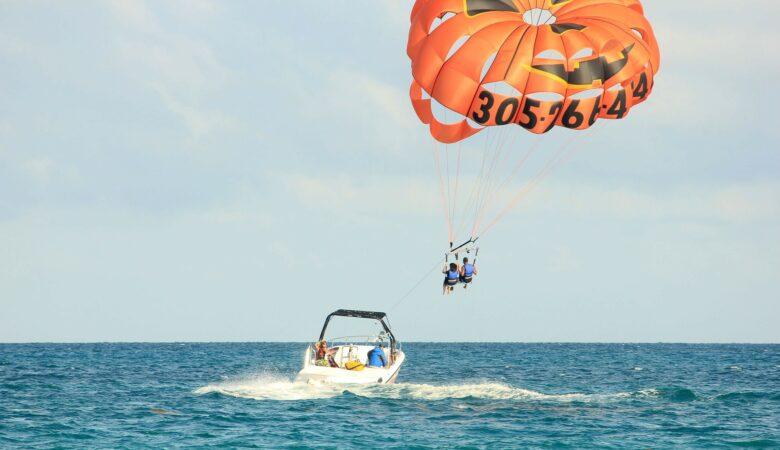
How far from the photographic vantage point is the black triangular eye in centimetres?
2589

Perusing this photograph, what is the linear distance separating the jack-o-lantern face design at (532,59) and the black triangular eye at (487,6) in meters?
0.03

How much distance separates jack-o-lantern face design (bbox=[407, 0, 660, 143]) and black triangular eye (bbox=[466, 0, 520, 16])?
0.03 meters

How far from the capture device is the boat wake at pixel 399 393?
102 feet

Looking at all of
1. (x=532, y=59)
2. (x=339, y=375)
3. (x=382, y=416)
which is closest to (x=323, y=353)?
(x=339, y=375)

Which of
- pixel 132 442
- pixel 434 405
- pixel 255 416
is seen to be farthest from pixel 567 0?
pixel 132 442

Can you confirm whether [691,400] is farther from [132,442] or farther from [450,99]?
[132,442]

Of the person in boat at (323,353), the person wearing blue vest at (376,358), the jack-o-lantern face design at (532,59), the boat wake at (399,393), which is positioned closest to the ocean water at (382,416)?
the boat wake at (399,393)

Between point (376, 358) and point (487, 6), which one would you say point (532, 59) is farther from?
point (376, 358)

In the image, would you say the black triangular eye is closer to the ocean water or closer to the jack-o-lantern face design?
the jack-o-lantern face design

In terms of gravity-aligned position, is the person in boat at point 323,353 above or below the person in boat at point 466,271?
below

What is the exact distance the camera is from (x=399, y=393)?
1259 inches

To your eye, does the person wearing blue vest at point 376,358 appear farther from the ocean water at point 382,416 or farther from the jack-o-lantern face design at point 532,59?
the jack-o-lantern face design at point 532,59

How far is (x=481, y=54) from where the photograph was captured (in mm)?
25109

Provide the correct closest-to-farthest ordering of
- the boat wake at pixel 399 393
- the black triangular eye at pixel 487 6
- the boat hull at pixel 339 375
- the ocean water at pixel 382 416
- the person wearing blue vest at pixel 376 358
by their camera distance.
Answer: the ocean water at pixel 382 416 → the black triangular eye at pixel 487 6 → the boat hull at pixel 339 375 → the boat wake at pixel 399 393 → the person wearing blue vest at pixel 376 358
